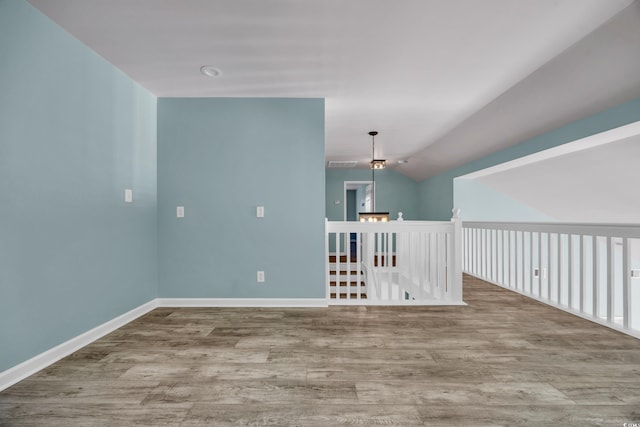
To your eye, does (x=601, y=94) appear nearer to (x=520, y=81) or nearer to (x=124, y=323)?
(x=520, y=81)

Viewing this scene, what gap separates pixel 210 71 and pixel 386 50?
1.56m

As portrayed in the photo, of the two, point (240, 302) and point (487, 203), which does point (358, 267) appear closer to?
point (240, 302)

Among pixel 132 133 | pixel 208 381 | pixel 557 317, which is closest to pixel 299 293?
pixel 208 381

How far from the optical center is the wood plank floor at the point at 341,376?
153 cm

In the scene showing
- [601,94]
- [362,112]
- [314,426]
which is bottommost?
[314,426]

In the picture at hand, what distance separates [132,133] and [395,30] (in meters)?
2.57

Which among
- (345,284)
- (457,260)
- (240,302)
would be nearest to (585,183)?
(457,260)

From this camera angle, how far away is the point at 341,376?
6.15 ft

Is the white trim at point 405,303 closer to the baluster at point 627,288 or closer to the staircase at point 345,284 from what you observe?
the staircase at point 345,284

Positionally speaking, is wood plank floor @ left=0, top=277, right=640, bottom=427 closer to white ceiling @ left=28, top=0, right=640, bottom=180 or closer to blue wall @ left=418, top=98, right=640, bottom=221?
blue wall @ left=418, top=98, right=640, bottom=221

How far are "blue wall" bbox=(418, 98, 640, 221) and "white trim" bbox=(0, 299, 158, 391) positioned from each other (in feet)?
16.0

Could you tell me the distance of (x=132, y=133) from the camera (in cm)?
292

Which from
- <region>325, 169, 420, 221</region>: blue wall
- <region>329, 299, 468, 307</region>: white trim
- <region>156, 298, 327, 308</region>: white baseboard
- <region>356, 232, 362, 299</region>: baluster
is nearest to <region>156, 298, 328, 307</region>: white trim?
<region>156, 298, 327, 308</region>: white baseboard

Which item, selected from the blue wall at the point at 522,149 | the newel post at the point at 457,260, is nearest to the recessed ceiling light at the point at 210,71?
the newel post at the point at 457,260
